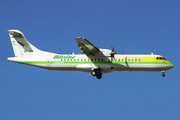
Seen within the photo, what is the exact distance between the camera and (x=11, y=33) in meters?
29.3

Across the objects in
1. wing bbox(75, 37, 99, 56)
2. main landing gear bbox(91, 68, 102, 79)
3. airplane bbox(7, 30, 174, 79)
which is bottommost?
main landing gear bbox(91, 68, 102, 79)

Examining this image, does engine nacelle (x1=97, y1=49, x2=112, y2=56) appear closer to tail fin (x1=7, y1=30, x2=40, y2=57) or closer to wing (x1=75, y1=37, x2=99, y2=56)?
wing (x1=75, y1=37, x2=99, y2=56)

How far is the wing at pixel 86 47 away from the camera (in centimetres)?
2524

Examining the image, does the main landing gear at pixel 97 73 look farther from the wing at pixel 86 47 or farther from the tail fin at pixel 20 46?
the tail fin at pixel 20 46

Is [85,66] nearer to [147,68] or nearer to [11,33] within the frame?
[147,68]

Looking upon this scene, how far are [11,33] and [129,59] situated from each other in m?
14.4

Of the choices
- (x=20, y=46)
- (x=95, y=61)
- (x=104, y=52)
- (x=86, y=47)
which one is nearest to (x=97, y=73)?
(x=95, y=61)

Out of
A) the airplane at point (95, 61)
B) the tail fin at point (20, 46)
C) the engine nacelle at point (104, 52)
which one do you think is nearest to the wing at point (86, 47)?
the airplane at point (95, 61)

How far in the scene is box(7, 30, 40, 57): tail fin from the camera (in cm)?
2967

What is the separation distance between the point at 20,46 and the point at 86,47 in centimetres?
883

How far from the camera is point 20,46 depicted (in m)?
29.9

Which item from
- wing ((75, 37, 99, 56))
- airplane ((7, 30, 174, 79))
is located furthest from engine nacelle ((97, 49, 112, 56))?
wing ((75, 37, 99, 56))

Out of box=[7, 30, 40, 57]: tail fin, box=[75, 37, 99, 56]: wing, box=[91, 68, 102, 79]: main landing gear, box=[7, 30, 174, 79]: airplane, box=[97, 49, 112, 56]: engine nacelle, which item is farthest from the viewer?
box=[7, 30, 40, 57]: tail fin

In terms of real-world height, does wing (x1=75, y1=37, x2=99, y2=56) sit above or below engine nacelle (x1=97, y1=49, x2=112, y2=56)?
above
